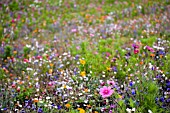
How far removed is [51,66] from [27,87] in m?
0.98

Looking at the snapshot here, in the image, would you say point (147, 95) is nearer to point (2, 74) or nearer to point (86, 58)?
point (86, 58)

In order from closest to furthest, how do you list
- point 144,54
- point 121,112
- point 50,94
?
point 121,112, point 50,94, point 144,54

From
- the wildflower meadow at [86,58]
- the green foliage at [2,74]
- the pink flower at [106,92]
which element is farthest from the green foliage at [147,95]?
the green foliage at [2,74]

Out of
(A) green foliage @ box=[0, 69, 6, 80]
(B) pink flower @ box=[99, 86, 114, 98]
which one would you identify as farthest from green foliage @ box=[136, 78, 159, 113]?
(A) green foliage @ box=[0, 69, 6, 80]

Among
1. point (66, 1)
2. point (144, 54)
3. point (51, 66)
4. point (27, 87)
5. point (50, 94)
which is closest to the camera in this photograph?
point (50, 94)

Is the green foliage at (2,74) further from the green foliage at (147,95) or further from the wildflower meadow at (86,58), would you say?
the green foliage at (147,95)

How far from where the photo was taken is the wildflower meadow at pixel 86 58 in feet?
13.2

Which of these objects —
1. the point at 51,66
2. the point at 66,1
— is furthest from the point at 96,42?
the point at 66,1

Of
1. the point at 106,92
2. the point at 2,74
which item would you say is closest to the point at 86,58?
the point at 106,92

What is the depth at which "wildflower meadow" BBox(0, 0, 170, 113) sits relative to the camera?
4.03 meters

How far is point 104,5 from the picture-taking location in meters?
10.6

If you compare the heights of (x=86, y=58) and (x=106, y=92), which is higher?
(x=86, y=58)

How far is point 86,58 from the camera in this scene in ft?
18.1

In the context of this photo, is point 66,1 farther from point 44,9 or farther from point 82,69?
point 82,69
